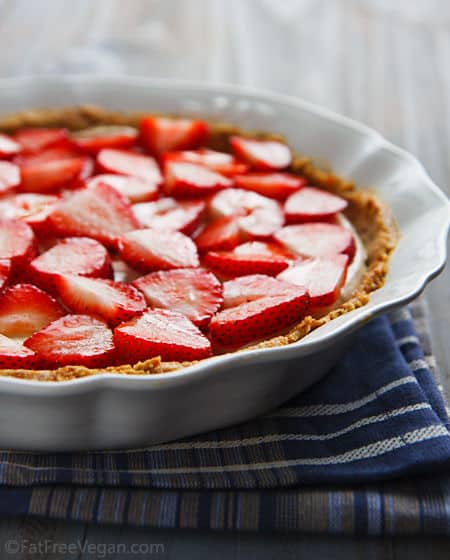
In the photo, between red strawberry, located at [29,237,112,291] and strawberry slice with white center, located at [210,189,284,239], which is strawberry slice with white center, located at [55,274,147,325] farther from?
strawberry slice with white center, located at [210,189,284,239]

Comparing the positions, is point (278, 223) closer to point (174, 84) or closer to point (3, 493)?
point (174, 84)

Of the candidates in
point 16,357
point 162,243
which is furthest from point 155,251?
point 16,357

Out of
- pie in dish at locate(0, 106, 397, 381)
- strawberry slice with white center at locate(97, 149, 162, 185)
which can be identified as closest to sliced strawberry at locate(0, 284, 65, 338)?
pie in dish at locate(0, 106, 397, 381)

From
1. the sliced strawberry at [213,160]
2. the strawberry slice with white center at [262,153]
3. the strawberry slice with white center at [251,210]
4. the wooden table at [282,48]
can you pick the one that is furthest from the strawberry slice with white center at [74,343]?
the wooden table at [282,48]

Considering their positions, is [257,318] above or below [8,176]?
above

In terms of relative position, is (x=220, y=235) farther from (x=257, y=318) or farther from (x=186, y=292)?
(x=257, y=318)

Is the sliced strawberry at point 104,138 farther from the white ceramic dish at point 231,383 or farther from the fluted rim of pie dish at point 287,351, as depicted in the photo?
the fluted rim of pie dish at point 287,351
